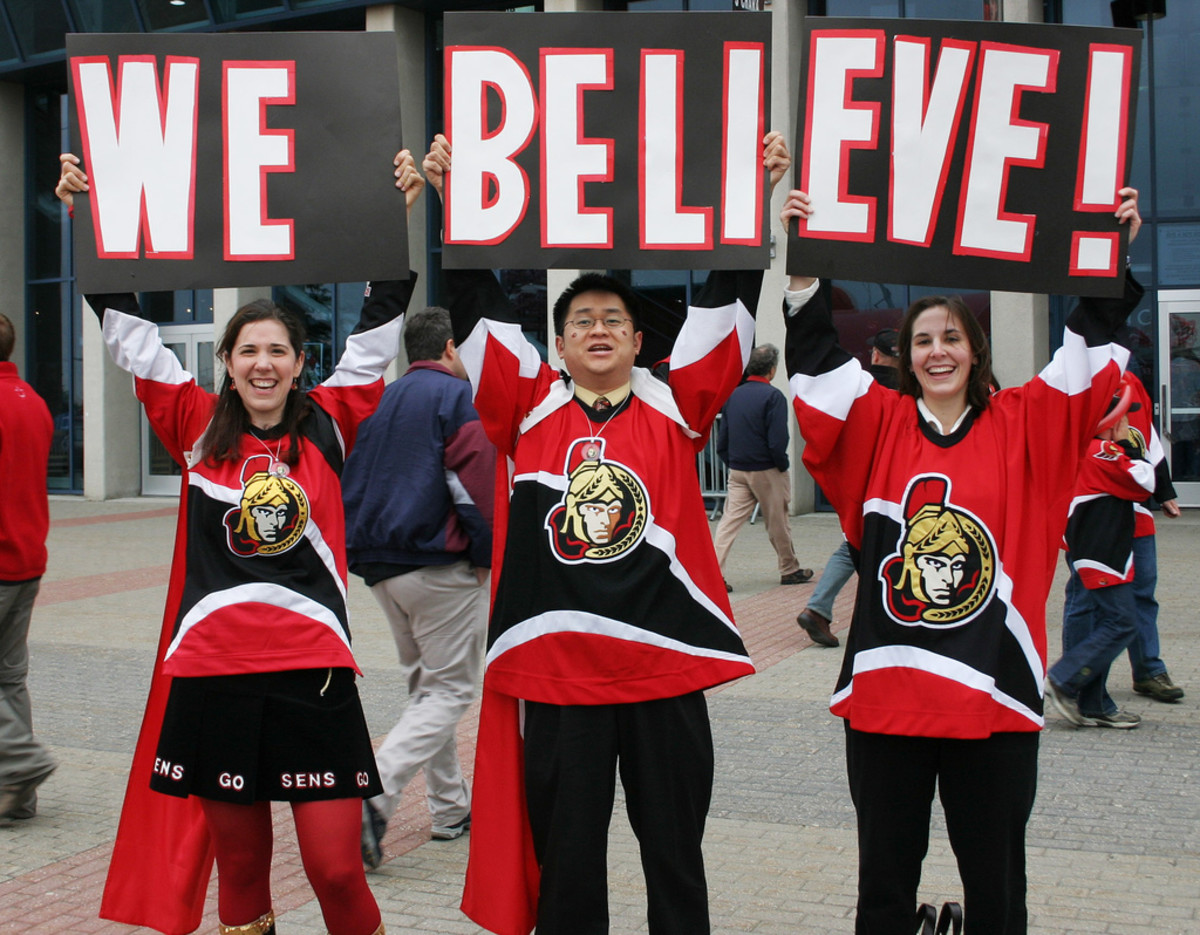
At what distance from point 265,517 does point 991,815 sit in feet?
6.49

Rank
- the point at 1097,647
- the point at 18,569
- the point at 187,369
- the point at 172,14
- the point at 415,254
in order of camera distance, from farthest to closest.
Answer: the point at 187,369 → the point at 172,14 → the point at 415,254 → the point at 1097,647 → the point at 18,569

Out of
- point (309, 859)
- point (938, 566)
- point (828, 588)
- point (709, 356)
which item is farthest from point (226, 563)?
point (828, 588)

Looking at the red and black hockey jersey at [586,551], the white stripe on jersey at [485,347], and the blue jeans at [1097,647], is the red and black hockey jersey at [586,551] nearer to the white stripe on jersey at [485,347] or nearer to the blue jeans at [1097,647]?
the white stripe on jersey at [485,347]

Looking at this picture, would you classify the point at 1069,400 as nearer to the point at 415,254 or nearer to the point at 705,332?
the point at 705,332

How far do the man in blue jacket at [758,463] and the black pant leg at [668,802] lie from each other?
25.5 feet

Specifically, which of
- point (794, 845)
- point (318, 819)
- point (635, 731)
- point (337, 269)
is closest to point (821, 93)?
point (337, 269)

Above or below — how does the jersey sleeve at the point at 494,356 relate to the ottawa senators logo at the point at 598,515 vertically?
above

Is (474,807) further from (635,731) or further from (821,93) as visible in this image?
(821,93)

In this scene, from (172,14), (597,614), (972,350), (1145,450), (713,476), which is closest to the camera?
(597,614)

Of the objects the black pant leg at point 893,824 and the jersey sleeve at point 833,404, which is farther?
the jersey sleeve at point 833,404

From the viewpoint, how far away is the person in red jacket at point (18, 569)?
5.21 m

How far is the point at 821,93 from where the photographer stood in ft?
11.2

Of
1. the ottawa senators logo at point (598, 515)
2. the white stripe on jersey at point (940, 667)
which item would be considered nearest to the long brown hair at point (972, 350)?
the white stripe on jersey at point (940, 667)

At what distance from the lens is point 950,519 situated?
10.2 feet
